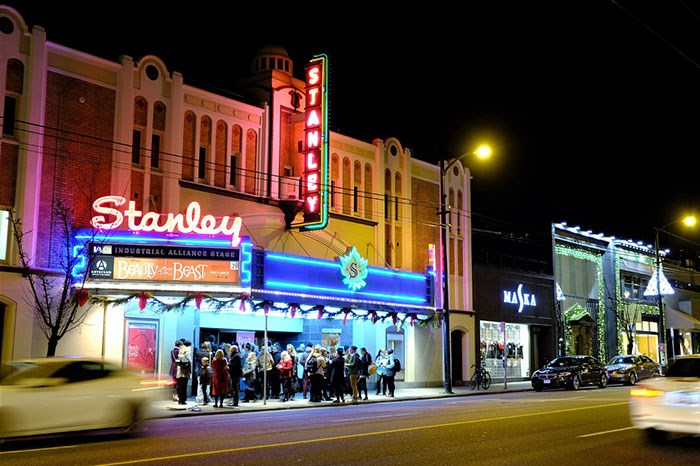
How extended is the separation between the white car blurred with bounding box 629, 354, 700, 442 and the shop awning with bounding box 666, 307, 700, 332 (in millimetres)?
44043

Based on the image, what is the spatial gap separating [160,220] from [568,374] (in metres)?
18.5

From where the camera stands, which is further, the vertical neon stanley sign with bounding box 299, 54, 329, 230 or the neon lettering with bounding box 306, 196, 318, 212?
the neon lettering with bounding box 306, 196, 318, 212

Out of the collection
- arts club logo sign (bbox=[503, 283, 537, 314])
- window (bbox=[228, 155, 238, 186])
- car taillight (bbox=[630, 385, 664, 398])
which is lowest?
car taillight (bbox=[630, 385, 664, 398])

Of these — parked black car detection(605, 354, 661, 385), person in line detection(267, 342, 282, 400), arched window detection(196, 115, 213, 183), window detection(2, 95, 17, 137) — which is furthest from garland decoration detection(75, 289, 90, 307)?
parked black car detection(605, 354, 661, 385)

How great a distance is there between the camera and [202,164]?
2639cm

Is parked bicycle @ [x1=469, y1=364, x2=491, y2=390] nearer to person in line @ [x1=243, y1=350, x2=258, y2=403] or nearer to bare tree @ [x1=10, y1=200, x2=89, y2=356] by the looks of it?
person in line @ [x1=243, y1=350, x2=258, y2=403]

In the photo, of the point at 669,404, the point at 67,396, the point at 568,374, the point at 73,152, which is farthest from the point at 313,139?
the point at 669,404

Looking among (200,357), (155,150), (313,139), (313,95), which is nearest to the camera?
(200,357)

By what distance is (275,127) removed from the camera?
28266 mm

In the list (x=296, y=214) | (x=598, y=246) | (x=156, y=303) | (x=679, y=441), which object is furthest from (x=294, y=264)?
(x=598, y=246)

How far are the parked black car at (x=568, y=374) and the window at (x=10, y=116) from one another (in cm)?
2247

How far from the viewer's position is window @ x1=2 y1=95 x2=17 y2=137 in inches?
848

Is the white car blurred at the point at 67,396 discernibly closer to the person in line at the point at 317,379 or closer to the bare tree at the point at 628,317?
the person in line at the point at 317,379

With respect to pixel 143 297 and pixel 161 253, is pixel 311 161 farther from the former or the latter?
pixel 143 297
